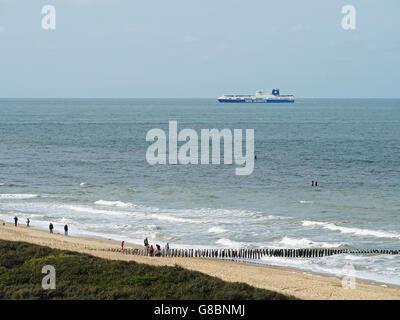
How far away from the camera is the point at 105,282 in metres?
22.1

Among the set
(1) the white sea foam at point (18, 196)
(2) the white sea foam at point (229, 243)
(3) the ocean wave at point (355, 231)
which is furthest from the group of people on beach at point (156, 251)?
(1) the white sea foam at point (18, 196)

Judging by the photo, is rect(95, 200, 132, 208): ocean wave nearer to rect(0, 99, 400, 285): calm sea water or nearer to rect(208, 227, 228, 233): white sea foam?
rect(0, 99, 400, 285): calm sea water

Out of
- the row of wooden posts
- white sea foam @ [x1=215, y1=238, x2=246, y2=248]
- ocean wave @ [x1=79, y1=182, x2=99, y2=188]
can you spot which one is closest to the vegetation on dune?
the row of wooden posts

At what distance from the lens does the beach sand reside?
25.7 m

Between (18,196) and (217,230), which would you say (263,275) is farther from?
(18,196)

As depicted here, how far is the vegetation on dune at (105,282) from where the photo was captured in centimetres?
1991

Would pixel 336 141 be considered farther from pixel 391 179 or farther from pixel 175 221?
pixel 175 221

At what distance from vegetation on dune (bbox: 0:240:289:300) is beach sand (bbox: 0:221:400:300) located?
14.9ft

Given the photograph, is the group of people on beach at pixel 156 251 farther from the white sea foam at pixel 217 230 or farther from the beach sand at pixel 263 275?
the white sea foam at pixel 217 230

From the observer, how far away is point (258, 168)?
237ft

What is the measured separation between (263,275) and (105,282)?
10.4 m

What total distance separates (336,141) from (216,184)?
5261 centimetres

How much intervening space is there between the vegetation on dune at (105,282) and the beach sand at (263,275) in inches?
179
